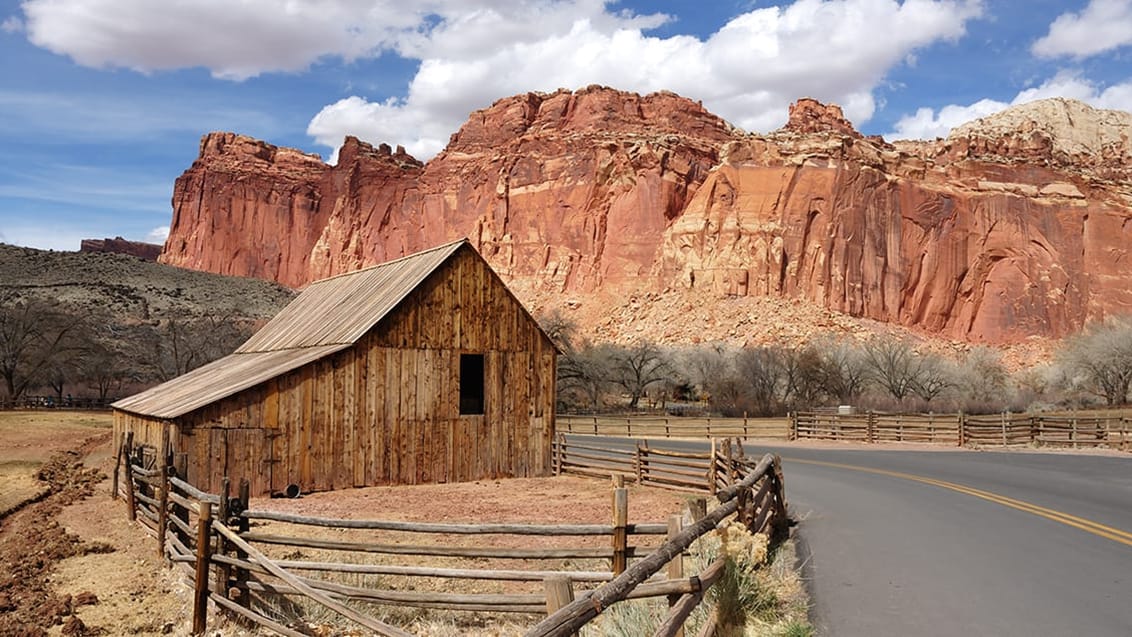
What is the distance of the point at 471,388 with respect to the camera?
83.8 ft

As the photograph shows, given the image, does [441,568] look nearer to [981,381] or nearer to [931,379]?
[931,379]

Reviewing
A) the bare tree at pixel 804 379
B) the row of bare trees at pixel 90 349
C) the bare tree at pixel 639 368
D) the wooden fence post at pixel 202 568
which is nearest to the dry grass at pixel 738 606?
the wooden fence post at pixel 202 568

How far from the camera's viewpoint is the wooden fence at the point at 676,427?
131 feet

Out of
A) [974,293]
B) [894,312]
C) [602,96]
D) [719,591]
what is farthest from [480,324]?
[602,96]

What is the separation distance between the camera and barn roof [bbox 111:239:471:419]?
19375 mm

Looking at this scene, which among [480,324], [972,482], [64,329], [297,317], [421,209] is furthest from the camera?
[421,209]

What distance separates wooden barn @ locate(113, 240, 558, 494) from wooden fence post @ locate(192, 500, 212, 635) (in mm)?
8664

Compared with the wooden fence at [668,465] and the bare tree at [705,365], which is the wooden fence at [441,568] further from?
the bare tree at [705,365]

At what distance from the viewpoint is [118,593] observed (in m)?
10.8

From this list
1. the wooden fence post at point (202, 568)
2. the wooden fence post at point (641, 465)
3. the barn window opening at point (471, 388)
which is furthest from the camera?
the barn window opening at point (471, 388)

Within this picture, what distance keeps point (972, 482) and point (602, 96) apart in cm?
10108

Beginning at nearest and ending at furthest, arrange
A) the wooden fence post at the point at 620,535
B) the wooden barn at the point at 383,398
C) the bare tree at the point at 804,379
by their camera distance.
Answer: the wooden fence post at the point at 620,535, the wooden barn at the point at 383,398, the bare tree at the point at 804,379

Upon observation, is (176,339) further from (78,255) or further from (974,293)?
(974,293)

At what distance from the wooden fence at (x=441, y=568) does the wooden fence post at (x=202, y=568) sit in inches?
0.5
